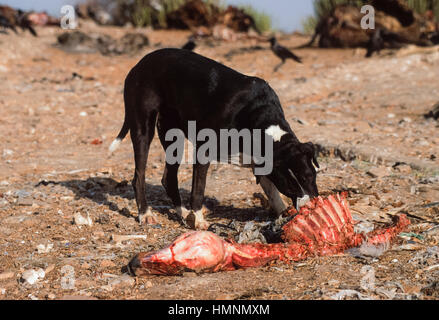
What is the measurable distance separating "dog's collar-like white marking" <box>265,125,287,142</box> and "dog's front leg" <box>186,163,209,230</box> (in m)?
0.60

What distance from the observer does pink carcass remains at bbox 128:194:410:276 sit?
3.41 m

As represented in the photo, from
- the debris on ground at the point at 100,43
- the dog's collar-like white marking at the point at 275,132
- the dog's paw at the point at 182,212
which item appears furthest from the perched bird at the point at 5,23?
the dog's collar-like white marking at the point at 275,132

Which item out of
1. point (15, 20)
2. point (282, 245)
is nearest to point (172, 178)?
point (282, 245)

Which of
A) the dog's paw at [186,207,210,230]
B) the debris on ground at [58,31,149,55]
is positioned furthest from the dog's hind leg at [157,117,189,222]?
the debris on ground at [58,31,149,55]

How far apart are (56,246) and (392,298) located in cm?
239

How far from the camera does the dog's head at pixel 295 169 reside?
4.19 m

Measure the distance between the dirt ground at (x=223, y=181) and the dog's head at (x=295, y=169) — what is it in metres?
0.53

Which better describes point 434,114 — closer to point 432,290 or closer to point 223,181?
point 223,181

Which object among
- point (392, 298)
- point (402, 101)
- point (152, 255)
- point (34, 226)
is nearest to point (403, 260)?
point (392, 298)

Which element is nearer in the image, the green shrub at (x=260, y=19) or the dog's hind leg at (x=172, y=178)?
the dog's hind leg at (x=172, y=178)

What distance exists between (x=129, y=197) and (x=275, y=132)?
194 cm

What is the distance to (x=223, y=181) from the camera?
5801 mm

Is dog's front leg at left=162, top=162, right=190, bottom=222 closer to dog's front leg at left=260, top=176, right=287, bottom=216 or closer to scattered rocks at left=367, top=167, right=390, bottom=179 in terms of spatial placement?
dog's front leg at left=260, top=176, right=287, bottom=216

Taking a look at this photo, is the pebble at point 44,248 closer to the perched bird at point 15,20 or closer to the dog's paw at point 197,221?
the dog's paw at point 197,221
